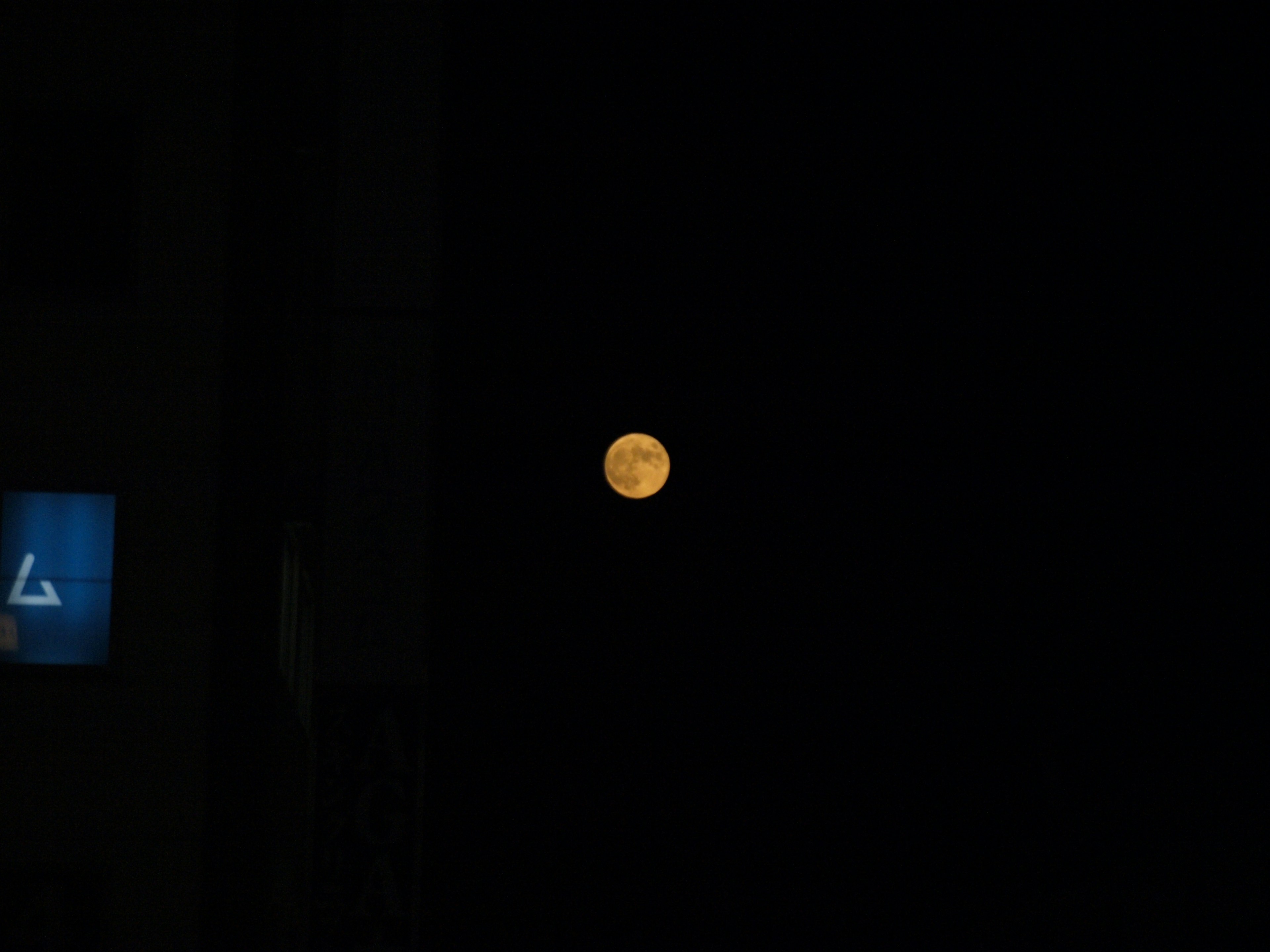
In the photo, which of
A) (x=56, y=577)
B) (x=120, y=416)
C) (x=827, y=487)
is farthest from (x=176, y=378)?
(x=827, y=487)

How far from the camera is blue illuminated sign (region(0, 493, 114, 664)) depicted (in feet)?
33.9

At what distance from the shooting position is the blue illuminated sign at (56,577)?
10344 millimetres

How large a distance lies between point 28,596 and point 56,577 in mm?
226

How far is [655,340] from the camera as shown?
12.4 meters

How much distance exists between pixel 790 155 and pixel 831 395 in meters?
2.20

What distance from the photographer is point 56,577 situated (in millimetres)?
10422

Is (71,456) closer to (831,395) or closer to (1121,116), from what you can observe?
(831,395)

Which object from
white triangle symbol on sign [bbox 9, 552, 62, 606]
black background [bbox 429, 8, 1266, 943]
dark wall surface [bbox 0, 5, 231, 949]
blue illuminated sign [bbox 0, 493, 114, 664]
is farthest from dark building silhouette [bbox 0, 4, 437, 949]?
black background [bbox 429, 8, 1266, 943]

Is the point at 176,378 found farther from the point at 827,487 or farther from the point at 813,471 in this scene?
the point at 827,487

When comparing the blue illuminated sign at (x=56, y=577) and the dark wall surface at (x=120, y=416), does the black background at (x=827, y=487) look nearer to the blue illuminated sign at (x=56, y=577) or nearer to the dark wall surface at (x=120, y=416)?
the dark wall surface at (x=120, y=416)

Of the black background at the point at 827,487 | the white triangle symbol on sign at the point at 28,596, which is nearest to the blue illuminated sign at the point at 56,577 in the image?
the white triangle symbol on sign at the point at 28,596

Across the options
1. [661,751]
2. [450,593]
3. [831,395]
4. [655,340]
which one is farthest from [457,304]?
[661,751]

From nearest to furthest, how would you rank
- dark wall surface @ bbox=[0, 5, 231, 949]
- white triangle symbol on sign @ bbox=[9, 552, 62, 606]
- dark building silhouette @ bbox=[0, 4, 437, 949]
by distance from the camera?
1. dark building silhouette @ bbox=[0, 4, 437, 949]
2. dark wall surface @ bbox=[0, 5, 231, 949]
3. white triangle symbol on sign @ bbox=[9, 552, 62, 606]

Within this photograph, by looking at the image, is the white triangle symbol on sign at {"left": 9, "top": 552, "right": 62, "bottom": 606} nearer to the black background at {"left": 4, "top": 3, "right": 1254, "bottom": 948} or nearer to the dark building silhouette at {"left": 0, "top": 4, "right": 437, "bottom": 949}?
the dark building silhouette at {"left": 0, "top": 4, "right": 437, "bottom": 949}
